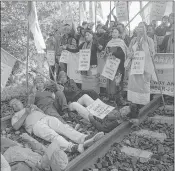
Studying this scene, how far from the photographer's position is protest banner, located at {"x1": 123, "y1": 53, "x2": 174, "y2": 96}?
24.9ft

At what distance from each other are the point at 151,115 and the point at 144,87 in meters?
0.69

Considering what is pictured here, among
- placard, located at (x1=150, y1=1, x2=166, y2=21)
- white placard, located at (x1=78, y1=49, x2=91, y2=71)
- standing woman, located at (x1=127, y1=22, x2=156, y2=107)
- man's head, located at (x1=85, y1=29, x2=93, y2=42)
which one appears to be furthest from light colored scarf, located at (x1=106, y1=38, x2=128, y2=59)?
placard, located at (x1=150, y1=1, x2=166, y2=21)

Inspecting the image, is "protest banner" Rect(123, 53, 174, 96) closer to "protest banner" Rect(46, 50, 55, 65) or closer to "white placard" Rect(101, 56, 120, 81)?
"white placard" Rect(101, 56, 120, 81)

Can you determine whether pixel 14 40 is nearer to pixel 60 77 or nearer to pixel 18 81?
pixel 18 81

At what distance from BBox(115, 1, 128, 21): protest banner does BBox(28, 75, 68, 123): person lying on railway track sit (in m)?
4.37

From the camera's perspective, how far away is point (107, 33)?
8633 mm

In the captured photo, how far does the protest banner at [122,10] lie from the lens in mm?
9828

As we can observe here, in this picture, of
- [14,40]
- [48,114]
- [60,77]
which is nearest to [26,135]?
[48,114]

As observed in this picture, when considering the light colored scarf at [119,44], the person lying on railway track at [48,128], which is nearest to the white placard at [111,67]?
the light colored scarf at [119,44]

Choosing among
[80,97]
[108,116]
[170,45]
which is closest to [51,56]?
[80,97]

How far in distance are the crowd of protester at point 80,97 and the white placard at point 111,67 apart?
0.39 feet

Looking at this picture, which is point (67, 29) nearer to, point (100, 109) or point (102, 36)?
point (102, 36)

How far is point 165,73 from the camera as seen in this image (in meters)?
7.75

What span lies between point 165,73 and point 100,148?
12.0ft
